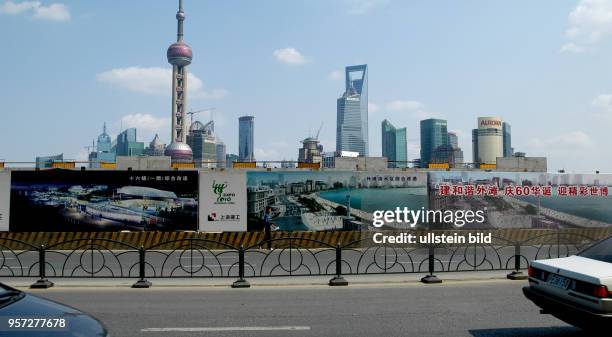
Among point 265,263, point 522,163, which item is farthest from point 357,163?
point 265,263

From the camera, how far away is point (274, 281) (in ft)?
42.1

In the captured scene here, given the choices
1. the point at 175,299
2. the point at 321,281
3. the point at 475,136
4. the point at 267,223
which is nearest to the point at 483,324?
the point at 321,281

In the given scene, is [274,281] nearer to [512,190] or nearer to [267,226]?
[267,226]

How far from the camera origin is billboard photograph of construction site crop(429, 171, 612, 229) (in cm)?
2295

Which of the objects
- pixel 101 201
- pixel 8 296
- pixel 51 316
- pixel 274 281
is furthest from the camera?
pixel 101 201

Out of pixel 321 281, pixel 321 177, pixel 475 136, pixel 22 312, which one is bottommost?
pixel 321 281

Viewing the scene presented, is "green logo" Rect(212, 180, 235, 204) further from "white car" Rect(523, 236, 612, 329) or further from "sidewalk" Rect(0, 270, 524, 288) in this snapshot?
"white car" Rect(523, 236, 612, 329)

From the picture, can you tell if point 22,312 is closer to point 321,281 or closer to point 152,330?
point 152,330

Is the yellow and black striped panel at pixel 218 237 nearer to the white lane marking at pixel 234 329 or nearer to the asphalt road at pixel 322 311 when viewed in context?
the asphalt road at pixel 322 311

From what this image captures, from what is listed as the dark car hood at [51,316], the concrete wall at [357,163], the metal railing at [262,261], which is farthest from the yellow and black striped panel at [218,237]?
the dark car hood at [51,316]

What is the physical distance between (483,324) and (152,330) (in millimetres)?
5384

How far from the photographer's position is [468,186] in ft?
75.6

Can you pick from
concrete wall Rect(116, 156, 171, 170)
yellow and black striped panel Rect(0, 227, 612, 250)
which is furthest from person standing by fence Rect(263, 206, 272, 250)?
concrete wall Rect(116, 156, 171, 170)

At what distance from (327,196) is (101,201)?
35.6 ft
